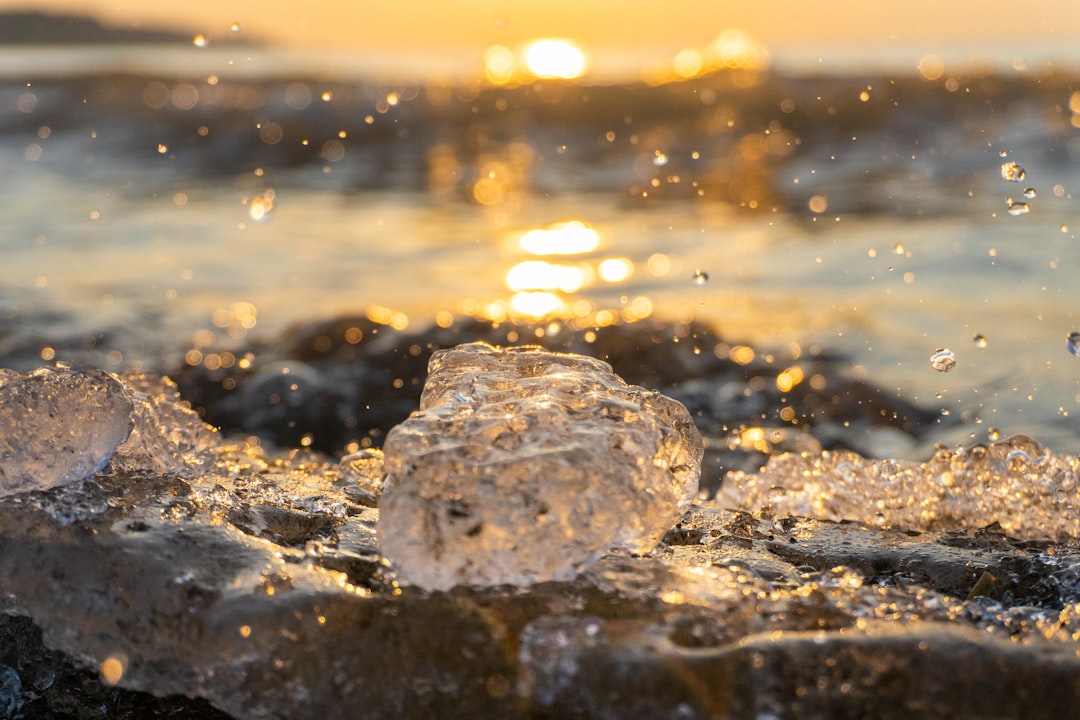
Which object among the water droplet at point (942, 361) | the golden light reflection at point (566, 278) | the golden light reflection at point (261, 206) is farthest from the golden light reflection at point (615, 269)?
the golden light reflection at point (261, 206)

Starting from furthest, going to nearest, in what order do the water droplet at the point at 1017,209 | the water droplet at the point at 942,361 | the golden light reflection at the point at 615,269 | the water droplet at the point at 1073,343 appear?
1. the golden light reflection at the point at 615,269
2. the water droplet at the point at 1017,209
3. the water droplet at the point at 942,361
4. the water droplet at the point at 1073,343

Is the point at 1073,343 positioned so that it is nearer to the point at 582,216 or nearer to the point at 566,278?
the point at 566,278

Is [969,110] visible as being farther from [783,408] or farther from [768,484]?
[768,484]

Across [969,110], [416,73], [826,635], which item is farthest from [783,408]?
[416,73]

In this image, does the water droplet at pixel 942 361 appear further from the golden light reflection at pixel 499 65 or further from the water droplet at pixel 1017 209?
the golden light reflection at pixel 499 65

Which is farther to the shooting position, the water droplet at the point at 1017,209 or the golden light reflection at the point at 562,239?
the golden light reflection at the point at 562,239

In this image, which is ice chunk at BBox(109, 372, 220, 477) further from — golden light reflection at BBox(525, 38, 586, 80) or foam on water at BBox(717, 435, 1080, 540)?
golden light reflection at BBox(525, 38, 586, 80)
